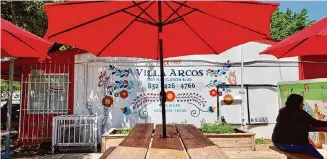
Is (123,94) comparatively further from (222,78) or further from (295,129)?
(295,129)

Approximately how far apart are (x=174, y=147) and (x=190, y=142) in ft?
1.05

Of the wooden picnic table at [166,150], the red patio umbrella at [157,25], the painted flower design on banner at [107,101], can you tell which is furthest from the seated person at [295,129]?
the painted flower design on banner at [107,101]

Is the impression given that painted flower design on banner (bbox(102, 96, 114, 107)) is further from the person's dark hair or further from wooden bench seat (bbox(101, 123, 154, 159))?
the person's dark hair

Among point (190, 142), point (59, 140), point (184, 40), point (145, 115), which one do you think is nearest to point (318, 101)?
point (184, 40)

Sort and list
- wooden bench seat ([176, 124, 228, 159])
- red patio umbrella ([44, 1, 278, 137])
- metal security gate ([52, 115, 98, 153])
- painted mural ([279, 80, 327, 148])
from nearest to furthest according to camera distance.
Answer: wooden bench seat ([176, 124, 228, 159]) < red patio umbrella ([44, 1, 278, 137]) < painted mural ([279, 80, 327, 148]) < metal security gate ([52, 115, 98, 153])

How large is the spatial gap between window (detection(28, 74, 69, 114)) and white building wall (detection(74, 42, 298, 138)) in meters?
0.42

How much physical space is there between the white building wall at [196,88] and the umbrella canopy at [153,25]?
197 inches

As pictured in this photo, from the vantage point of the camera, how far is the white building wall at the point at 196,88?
9430 millimetres

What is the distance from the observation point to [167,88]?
31.6 ft

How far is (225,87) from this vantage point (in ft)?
31.8

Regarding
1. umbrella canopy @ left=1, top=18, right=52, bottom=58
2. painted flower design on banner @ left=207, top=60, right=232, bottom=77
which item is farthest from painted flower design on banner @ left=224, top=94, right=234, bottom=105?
umbrella canopy @ left=1, top=18, right=52, bottom=58

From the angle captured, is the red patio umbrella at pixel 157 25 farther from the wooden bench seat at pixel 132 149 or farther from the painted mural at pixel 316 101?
the painted mural at pixel 316 101

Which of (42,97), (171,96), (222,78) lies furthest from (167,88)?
(42,97)

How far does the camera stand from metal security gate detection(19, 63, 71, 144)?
9.19 m
